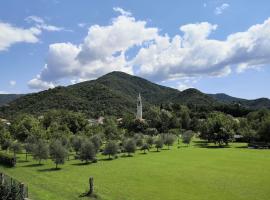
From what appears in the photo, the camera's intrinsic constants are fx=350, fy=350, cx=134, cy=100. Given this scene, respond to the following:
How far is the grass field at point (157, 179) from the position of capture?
34.3 meters

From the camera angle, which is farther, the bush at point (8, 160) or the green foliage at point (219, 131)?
the green foliage at point (219, 131)

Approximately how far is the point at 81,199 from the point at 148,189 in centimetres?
805

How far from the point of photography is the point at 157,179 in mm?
43562

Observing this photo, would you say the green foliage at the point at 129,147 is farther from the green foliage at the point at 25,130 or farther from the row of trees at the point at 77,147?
the green foliage at the point at 25,130

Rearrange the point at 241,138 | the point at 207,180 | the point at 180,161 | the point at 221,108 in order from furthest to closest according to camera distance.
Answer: the point at 221,108, the point at 241,138, the point at 180,161, the point at 207,180

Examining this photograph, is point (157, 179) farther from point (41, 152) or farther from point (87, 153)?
point (41, 152)

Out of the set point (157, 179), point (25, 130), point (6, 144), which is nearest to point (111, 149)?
point (6, 144)

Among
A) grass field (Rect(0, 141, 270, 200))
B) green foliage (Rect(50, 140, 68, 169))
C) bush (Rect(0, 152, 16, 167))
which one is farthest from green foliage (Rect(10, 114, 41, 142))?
green foliage (Rect(50, 140, 68, 169))

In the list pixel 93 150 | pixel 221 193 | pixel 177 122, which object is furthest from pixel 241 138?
pixel 221 193

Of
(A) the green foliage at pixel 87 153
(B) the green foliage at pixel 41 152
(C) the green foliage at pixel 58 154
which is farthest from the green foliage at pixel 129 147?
(C) the green foliage at pixel 58 154

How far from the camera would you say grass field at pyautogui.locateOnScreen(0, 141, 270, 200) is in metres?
34.3

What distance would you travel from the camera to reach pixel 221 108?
7096 inches

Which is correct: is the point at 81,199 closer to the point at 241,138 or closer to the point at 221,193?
the point at 221,193

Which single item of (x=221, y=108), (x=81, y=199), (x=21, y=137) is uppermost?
(x=221, y=108)
